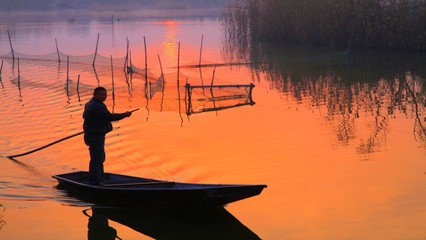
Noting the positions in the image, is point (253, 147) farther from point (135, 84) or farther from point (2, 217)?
point (135, 84)

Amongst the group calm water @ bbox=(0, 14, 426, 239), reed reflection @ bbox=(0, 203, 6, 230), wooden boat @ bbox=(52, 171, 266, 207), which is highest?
wooden boat @ bbox=(52, 171, 266, 207)

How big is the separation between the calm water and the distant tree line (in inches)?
2650

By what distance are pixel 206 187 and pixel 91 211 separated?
5.98 feet

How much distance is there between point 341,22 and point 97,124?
21.1 metres

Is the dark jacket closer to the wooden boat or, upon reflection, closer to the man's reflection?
the wooden boat

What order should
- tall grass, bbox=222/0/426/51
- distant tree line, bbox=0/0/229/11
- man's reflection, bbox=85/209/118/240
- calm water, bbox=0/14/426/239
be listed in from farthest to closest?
distant tree line, bbox=0/0/229/11, tall grass, bbox=222/0/426/51, calm water, bbox=0/14/426/239, man's reflection, bbox=85/209/118/240

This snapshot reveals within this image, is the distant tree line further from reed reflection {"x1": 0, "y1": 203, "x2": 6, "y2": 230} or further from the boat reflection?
the boat reflection

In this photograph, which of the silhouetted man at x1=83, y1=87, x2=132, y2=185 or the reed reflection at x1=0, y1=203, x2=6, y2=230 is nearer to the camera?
the reed reflection at x1=0, y1=203, x2=6, y2=230

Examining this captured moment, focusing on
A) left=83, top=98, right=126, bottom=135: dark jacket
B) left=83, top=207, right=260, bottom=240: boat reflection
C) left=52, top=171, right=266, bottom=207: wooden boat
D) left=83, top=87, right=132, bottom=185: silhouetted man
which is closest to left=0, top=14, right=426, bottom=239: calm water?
left=83, top=207, right=260, bottom=240: boat reflection

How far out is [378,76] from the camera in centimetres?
2286

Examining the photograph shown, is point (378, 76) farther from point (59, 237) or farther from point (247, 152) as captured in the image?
point (59, 237)

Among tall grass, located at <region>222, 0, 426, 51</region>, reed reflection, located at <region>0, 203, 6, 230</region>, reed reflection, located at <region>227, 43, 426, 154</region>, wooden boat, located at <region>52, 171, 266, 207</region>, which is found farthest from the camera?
tall grass, located at <region>222, 0, 426, 51</region>

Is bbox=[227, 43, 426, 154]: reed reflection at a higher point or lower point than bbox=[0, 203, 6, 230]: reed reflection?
higher

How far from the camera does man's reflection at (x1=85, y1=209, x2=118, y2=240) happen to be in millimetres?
9070
